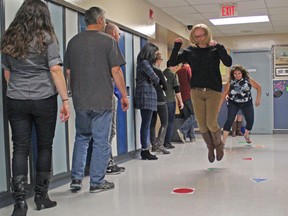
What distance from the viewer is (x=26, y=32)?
2.57 meters

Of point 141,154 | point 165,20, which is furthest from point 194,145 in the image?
point 165,20

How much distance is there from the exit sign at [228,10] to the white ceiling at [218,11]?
0.08 m

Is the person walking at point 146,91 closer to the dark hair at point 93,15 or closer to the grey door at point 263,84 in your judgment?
the dark hair at point 93,15

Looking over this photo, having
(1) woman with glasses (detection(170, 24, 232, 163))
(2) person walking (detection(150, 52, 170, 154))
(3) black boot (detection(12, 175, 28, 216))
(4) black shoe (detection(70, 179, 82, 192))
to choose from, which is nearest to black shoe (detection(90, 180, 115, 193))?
(4) black shoe (detection(70, 179, 82, 192))

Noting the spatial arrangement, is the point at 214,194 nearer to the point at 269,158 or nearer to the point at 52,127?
the point at 52,127

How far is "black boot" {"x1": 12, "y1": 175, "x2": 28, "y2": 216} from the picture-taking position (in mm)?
2520

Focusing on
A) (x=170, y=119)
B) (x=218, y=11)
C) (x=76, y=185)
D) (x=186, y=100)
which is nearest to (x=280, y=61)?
(x=218, y=11)

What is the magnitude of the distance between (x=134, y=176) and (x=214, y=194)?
106 centimetres

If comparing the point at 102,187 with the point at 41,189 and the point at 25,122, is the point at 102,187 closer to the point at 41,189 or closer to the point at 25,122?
the point at 41,189

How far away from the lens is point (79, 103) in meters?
3.18

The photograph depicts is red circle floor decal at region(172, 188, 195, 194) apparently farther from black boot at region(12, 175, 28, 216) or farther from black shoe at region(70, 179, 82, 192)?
black boot at region(12, 175, 28, 216)

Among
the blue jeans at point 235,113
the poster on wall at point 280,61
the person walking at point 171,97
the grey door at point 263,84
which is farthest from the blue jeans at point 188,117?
the poster on wall at point 280,61

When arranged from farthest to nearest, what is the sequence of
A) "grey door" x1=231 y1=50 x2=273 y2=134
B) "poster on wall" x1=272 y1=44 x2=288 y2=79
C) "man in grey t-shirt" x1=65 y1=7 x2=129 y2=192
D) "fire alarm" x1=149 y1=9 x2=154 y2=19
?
"grey door" x1=231 y1=50 x2=273 y2=134 < "poster on wall" x1=272 y1=44 x2=288 y2=79 < "fire alarm" x1=149 y1=9 x2=154 y2=19 < "man in grey t-shirt" x1=65 y1=7 x2=129 y2=192

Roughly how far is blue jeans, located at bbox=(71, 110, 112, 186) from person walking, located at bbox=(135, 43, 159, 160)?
175 centimetres
